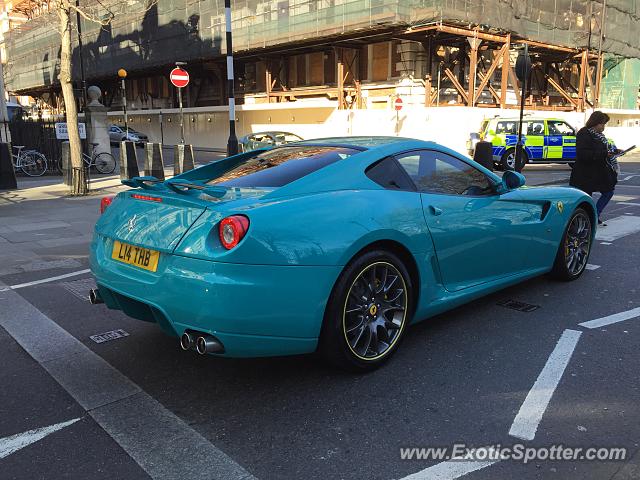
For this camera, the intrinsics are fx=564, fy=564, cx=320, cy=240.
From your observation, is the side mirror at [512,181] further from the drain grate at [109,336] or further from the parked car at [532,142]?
the parked car at [532,142]

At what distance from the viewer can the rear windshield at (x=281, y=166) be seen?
3.64m

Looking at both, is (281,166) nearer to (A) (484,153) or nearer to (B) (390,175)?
(B) (390,175)

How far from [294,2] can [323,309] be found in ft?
100.0

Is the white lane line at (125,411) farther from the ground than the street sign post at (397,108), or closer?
closer

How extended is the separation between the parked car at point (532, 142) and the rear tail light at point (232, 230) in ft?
60.0

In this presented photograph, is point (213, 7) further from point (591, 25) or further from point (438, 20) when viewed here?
point (591, 25)

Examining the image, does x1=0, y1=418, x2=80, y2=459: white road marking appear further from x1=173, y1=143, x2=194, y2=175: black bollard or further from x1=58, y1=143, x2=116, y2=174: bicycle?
x1=58, y1=143, x2=116, y2=174: bicycle

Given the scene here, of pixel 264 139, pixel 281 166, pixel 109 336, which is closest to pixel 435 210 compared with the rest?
pixel 281 166

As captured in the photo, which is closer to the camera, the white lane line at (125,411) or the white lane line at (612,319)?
the white lane line at (125,411)

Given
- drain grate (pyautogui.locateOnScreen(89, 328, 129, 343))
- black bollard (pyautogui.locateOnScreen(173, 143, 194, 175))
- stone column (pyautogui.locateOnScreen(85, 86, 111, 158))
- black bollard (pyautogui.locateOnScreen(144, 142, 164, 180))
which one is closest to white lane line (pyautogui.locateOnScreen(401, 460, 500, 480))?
drain grate (pyautogui.locateOnScreen(89, 328, 129, 343))

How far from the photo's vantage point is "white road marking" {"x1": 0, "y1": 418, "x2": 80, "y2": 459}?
2742 millimetres

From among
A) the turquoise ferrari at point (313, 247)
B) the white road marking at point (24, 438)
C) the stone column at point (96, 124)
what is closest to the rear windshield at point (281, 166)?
the turquoise ferrari at point (313, 247)

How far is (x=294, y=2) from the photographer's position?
3055cm

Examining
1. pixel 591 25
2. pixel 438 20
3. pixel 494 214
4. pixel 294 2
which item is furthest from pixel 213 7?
pixel 494 214
